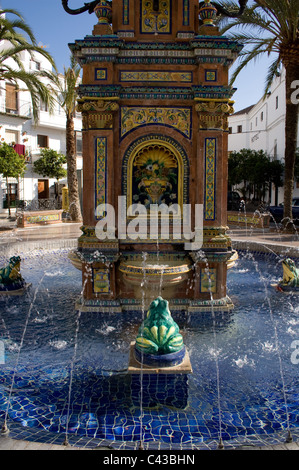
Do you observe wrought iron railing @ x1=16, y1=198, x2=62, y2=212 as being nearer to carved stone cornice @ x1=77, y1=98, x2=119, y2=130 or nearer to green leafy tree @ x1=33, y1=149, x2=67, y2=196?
green leafy tree @ x1=33, y1=149, x2=67, y2=196

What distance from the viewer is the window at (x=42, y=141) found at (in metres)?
33.6

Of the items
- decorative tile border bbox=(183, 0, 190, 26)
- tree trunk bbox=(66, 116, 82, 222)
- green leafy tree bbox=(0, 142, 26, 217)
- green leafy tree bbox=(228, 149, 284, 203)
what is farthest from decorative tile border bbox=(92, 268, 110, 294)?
green leafy tree bbox=(228, 149, 284, 203)

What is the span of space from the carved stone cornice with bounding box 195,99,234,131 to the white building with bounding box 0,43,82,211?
2311 cm

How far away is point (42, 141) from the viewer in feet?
111

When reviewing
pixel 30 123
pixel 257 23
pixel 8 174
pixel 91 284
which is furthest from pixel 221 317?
pixel 30 123

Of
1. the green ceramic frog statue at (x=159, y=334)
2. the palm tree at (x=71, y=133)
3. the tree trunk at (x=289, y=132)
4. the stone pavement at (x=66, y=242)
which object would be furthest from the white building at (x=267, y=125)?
the green ceramic frog statue at (x=159, y=334)

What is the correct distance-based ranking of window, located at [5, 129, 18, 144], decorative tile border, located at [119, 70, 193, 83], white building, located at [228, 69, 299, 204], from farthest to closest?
1. white building, located at [228, 69, 299, 204]
2. window, located at [5, 129, 18, 144]
3. decorative tile border, located at [119, 70, 193, 83]

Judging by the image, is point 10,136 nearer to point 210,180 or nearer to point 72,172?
point 72,172

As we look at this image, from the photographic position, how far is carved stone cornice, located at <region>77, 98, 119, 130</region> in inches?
279

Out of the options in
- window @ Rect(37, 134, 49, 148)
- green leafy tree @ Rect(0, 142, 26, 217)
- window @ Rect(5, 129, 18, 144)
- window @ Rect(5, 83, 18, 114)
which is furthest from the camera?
window @ Rect(37, 134, 49, 148)

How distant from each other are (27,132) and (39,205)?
533 cm

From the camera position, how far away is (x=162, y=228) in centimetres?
761
